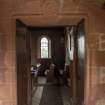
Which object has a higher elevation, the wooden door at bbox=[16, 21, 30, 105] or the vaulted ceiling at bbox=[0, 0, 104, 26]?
the vaulted ceiling at bbox=[0, 0, 104, 26]

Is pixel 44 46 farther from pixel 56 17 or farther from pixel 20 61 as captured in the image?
pixel 56 17

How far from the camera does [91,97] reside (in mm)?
2502

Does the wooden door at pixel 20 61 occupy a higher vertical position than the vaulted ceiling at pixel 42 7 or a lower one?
lower

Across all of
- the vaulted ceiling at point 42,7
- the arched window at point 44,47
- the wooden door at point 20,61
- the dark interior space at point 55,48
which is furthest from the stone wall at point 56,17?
the arched window at point 44,47

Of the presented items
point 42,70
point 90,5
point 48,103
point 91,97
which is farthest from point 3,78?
point 42,70

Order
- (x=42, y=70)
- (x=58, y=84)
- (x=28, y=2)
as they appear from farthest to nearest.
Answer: (x=42, y=70), (x=58, y=84), (x=28, y=2)

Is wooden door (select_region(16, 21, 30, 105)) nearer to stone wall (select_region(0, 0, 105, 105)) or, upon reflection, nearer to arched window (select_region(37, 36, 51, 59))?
stone wall (select_region(0, 0, 105, 105))

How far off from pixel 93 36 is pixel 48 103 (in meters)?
2.73

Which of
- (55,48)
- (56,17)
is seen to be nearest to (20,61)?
(56,17)

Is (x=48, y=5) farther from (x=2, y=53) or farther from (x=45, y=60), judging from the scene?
(x=45, y=60)

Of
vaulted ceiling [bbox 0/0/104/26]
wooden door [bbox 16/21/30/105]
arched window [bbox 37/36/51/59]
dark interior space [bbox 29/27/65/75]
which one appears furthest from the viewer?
arched window [bbox 37/36/51/59]

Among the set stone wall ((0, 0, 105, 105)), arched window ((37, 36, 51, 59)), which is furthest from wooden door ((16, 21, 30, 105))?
arched window ((37, 36, 51, 59))

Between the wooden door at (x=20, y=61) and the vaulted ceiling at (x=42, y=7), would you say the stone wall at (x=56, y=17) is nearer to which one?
the vaulted ceiling at (x=42, y=7)

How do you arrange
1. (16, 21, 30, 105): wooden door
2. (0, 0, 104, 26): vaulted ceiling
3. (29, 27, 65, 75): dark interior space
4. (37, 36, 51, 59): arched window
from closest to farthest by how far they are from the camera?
(0, 0, 104, 26): vaulted ceiling, (16, 21, 30, 105): wooden door, (29, 27, 65, 75): dark interior space, (37, 36, 51, 59): arched window
